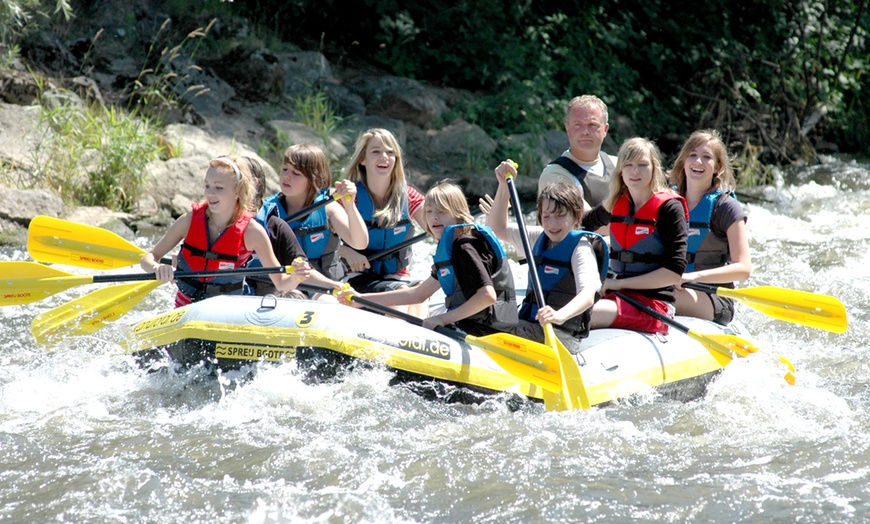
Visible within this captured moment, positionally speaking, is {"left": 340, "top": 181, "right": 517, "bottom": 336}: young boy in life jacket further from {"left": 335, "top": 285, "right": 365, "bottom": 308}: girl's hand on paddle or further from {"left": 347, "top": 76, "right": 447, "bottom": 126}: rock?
{"left": 347, "top": 76, "right": 447, "bottom": 126}: rock

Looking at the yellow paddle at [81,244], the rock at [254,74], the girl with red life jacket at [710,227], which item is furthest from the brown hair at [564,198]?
the rock at [254,74]

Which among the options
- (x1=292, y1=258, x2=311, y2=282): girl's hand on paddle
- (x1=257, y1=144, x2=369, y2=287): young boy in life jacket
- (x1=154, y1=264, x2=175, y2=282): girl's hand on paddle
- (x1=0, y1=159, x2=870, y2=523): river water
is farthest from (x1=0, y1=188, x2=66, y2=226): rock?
(x1=292, y1=258, x2=311, y2=282): girl's hand on paddle

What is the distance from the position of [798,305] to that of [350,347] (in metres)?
2.15

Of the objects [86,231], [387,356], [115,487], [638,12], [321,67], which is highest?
[638,12]

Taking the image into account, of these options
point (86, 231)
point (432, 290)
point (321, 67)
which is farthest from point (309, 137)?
point (432, 290)

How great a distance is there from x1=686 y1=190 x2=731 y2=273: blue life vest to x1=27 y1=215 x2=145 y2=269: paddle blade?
8.64 feet

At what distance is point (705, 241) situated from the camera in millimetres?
4637

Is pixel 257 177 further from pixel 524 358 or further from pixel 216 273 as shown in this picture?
pixel 524 358

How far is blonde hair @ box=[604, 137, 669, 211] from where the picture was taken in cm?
427

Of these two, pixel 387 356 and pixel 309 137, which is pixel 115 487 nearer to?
pixel 387 356

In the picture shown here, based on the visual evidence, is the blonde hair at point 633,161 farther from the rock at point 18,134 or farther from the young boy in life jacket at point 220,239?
the rock at point 18,134

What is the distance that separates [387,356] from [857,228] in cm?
567

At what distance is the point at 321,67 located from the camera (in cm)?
1023

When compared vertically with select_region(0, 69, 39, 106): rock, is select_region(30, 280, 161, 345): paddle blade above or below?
below
